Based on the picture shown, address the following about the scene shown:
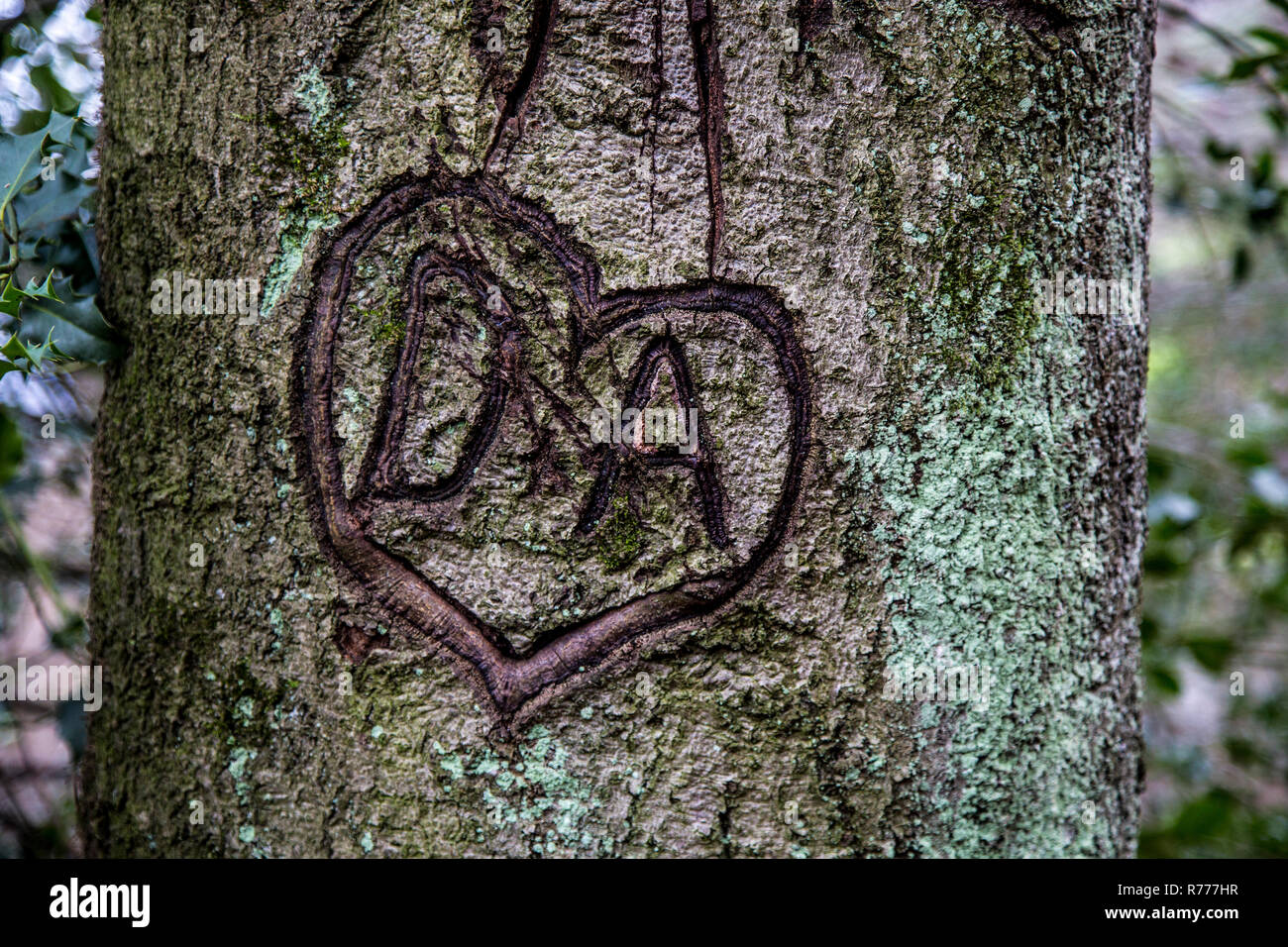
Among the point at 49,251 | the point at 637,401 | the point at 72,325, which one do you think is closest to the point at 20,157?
the point at 49,251

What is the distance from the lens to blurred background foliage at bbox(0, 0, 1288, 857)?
1488mm

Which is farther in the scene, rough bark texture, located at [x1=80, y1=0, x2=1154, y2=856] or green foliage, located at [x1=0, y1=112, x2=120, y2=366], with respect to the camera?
green foliage, located at [x1=0, y1=112, x2=120, y2=366]

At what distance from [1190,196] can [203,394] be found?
2836mm

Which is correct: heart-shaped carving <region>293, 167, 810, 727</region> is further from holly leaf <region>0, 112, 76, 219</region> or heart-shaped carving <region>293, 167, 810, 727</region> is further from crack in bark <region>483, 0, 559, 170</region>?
holly leaf <region>0, 112, 76, 219</region>

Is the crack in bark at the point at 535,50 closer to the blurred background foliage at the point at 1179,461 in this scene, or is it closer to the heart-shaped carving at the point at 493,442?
the heart-shaped carving at the point at 493,442

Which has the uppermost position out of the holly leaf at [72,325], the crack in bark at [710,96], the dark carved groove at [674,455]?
the crack in bark at [710,96]

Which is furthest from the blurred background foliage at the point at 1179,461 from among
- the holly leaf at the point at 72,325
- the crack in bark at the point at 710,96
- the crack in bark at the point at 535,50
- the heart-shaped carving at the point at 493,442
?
the crack in bark at the point at 710,96

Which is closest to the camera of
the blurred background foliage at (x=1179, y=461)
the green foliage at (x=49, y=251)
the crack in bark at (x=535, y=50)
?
the crack in bark at (x=535, y=50)

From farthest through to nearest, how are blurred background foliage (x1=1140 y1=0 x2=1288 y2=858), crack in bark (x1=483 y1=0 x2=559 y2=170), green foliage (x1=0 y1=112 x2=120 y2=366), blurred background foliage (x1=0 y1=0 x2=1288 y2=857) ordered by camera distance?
1. blurred background foliage (x1=1140 y1=0 x2=1288 y2=858)
2. blurred background foliage (x1=0 y1=0 x2=1288 y2=857)
3. green foliage (x1=0 y1=112 x2=120 y2=366)
4. crack in bark (x1=483 y1=0 x2=559 y2=170)

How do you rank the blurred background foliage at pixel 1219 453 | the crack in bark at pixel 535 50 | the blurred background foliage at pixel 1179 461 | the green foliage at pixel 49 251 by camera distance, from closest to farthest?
the crack in bark at pixel 535 50
the green foliage at pixel 49 251
the blurred background foliage at pixel 1179 461
the blurred background foliage at pixel 1219 453

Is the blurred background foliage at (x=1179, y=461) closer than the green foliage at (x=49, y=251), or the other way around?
the green foliage at (x=49, y=251)

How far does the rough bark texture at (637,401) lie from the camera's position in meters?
1.02

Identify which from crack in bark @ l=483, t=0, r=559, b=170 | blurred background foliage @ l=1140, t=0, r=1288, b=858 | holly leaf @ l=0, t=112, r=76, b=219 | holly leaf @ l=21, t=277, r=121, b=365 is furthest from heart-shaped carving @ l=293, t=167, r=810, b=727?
blurred background foliage @ l=1140, t=0, r=1288, b=858
